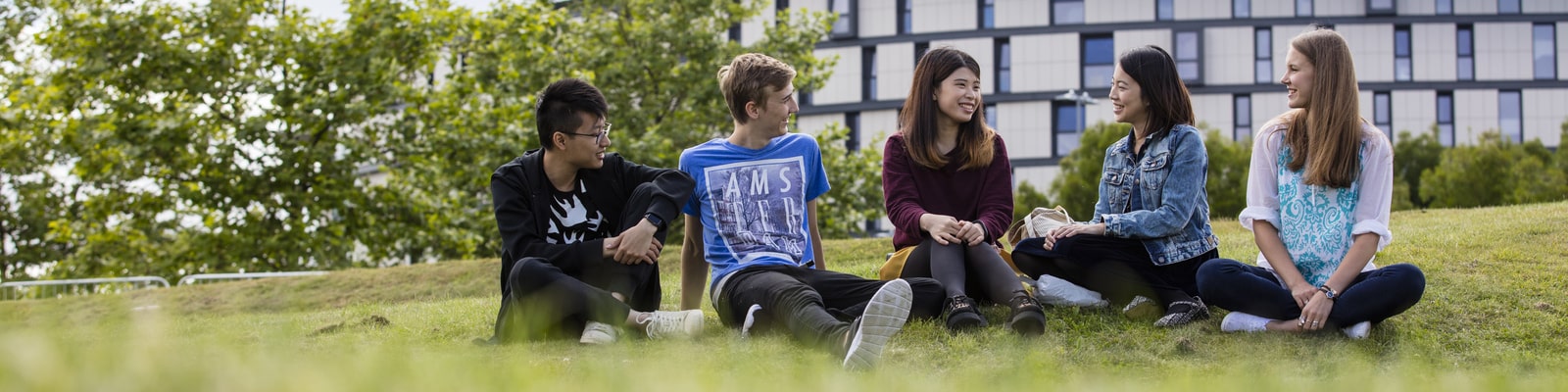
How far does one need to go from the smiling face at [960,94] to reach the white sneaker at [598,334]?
6.72ft

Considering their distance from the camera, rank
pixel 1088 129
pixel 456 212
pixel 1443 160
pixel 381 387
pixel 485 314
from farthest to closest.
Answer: pixel 1088 129 → pixel 1443 160 → pixel 456 212 → pixel 485 314 → pixel 381 387

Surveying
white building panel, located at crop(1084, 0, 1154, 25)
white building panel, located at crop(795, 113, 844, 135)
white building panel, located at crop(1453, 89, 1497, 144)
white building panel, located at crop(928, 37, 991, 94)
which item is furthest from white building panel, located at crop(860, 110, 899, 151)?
white building panel, located at crop(1453, 89, 1497, 144)

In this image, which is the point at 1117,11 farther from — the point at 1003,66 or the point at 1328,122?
the point at 1328,122

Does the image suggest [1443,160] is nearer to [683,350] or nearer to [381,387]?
[683,350]

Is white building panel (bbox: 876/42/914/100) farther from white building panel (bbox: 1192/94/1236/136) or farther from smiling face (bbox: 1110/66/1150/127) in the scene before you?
smiling face (bbox: 1110/66/1150/127)

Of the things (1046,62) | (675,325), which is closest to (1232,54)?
(1046,62)

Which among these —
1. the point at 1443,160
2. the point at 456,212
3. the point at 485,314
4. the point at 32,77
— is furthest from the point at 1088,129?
the point at 485,314

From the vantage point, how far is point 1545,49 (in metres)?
46.7

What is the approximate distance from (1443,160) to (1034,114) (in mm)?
16714

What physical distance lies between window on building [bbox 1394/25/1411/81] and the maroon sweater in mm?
46376

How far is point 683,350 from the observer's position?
185 inches

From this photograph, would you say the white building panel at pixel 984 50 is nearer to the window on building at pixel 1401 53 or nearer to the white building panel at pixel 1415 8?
the window on building at pixel 1401 53

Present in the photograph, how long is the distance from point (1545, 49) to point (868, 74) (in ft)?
82.2

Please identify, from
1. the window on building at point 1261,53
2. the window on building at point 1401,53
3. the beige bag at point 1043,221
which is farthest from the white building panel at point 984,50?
the beige bag at point 1043,221
